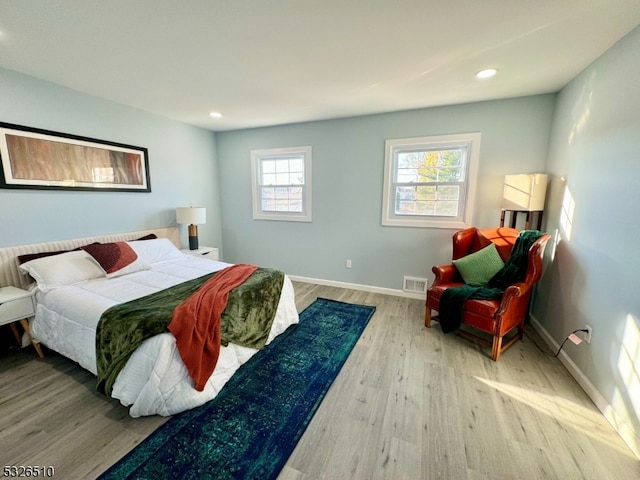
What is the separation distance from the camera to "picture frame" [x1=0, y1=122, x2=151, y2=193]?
231 cm

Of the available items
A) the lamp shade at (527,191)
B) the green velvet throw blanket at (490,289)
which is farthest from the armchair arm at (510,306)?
the lamp shade at (527,191)

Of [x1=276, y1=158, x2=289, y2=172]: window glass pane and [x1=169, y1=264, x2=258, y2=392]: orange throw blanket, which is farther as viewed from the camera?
[x1=276, y1=158, x2=289, y2=172]: window glass pane

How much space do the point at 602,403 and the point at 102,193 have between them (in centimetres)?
474

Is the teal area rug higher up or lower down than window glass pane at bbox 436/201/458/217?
lower down

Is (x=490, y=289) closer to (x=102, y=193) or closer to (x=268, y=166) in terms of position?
(x=268, y=166)

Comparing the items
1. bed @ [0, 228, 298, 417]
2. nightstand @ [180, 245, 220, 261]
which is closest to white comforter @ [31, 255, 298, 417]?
bed @ [0, 228, 298, 417]

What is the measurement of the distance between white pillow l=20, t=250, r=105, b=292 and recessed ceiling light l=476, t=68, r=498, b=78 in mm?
3863

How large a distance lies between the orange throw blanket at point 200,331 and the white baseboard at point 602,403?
7.97 feet

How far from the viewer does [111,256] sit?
2.53 meters

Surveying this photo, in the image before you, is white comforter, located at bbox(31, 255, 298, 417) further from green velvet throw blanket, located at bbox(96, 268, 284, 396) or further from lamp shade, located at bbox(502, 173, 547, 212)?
lamp shade, located at bbox(502, 173, 547, 212)

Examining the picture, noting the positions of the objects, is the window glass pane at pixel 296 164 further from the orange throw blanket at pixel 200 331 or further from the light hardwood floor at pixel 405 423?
the light hardwood floor at pixel 405 423

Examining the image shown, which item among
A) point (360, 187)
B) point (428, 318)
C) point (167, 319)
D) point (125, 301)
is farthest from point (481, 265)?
point (125, 301)

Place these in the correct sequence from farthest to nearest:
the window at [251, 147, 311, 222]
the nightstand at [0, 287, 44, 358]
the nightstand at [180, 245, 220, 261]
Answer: the window at [251, 147, 311, 222] < the nightstand at [180, 245, 220, 261] < the nightstand at [0, 287, 44, 358]

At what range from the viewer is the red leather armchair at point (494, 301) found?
7.11 ft
